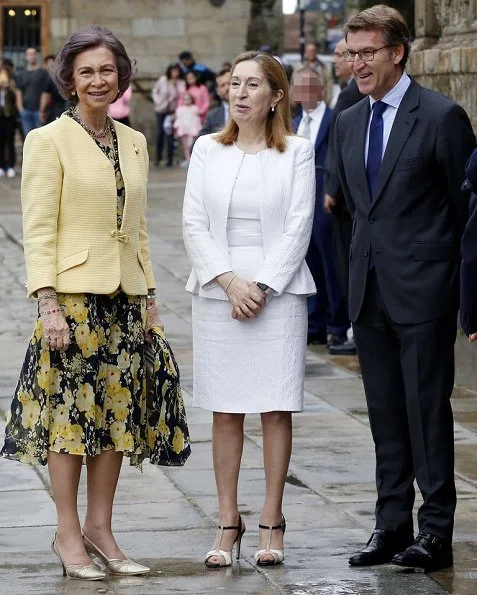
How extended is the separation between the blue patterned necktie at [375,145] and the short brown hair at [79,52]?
0.94m

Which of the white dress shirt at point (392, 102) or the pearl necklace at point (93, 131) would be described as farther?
the white dress shirt at point (392, 102)

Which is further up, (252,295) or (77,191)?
(77,191)

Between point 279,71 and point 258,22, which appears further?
point 258,22

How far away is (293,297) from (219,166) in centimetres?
56

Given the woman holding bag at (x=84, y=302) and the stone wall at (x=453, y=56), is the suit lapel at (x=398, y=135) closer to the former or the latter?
the woman holding bag at (x=84, y=302)

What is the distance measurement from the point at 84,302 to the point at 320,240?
18.5ft

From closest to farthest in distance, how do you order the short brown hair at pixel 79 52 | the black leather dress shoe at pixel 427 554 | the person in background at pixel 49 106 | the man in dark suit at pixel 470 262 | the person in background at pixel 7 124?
the man in dark suit at pixel 470 262, the short brown hair at pixel 79 52, the black leather dress shoe at pixel 427 554, the person in background at pixel 49 106, the person in background at pixel 7 124

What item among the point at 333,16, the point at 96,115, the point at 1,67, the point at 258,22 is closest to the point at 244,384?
the point at 96,115

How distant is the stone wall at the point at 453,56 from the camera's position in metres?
9.69

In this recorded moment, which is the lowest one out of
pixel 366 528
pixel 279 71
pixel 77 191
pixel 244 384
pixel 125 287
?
pixel 366 528

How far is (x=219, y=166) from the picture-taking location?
5.96 meters

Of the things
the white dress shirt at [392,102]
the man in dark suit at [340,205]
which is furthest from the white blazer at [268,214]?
the man in dark suit at [340,205]

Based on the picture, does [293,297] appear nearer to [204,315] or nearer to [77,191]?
[204,315]

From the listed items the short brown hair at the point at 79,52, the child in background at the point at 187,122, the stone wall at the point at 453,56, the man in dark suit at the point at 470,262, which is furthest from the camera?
the child in background at the point at 187,122
